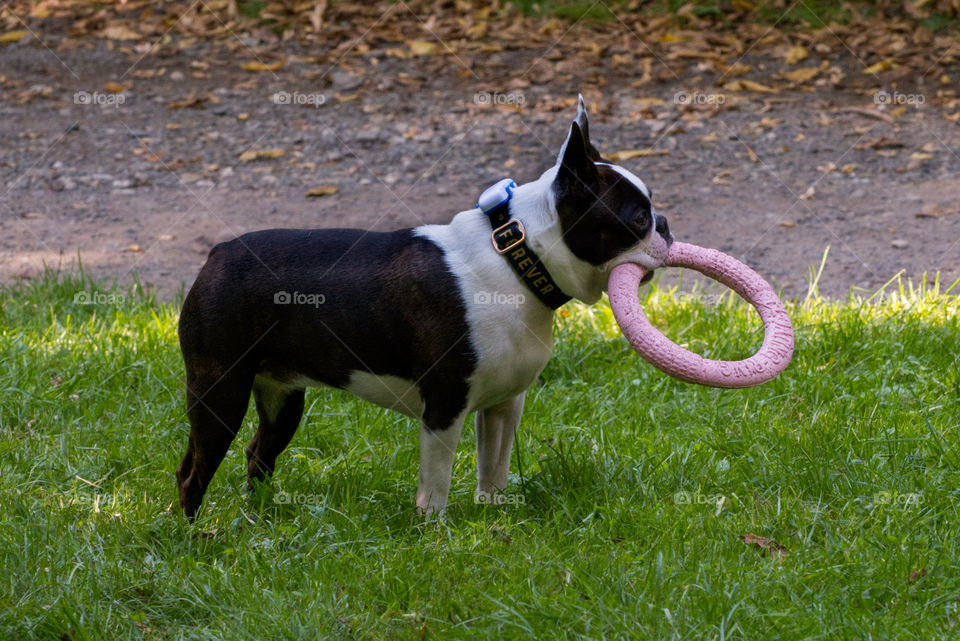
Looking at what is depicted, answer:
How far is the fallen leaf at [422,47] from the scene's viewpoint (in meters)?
9.15

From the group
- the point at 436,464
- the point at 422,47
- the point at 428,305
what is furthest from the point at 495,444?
the point at 422,47

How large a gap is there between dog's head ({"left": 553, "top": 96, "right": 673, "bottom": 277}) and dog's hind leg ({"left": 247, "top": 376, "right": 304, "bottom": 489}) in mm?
1143

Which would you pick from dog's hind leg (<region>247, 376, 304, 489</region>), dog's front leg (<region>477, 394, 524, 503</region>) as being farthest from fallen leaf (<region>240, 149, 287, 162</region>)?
dog's front leg (<region>477, 394, 524, 503</region>)

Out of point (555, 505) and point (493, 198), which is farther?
point (555, 505)

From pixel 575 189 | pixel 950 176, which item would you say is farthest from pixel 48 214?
pixel 950 176

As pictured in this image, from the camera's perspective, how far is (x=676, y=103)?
8.13m

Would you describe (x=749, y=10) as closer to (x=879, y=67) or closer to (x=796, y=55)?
(x=796, y=55)

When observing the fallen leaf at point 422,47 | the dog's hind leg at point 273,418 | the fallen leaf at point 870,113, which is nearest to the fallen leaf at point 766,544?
the dog's hind leg at point 273,418

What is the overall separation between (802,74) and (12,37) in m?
6.44

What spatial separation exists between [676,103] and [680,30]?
131 cm

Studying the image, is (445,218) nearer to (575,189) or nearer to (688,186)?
(688,186)

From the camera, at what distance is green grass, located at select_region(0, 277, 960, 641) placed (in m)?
3.00

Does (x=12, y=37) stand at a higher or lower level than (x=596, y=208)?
lower

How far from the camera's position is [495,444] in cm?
371
